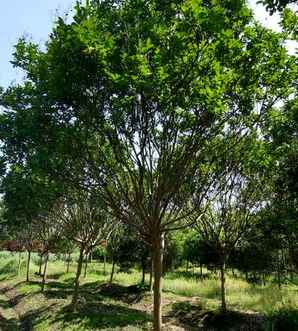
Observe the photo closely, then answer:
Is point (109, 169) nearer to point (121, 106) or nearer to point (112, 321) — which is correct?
point (121, 106)

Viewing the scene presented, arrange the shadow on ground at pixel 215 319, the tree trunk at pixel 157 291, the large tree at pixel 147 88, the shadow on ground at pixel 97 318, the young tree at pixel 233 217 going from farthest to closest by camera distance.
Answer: the young tree at pixel 233 217 < the shadow on ground at pixel 215 319 < the shadow on ground at pixel 97 318 < the tree trunk at pixel 157 291 < the large tree at pixel 147 88

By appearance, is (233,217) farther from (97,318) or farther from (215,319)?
(97,318)

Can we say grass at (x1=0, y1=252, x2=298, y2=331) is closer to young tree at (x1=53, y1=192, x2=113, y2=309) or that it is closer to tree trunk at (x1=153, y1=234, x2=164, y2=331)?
young tree at (x1=53, y1=192, x2=113, y2=309)

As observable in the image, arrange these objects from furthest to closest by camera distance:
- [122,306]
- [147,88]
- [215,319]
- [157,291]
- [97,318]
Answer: [122,306] → [215,319] → [97,318] → [157,291] → [147,88]

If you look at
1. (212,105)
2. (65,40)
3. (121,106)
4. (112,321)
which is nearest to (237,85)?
(212,105)

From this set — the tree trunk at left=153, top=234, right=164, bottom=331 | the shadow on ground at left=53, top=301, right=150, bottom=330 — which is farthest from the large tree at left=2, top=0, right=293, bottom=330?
the shadow on ground at left=53, top=301, right=150, bottom=330

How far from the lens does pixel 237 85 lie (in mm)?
10992

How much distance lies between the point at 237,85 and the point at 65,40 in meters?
4.52

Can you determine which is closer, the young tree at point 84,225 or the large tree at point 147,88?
the large tree at point 147,88

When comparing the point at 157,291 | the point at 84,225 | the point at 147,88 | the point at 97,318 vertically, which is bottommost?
the point at 97,318

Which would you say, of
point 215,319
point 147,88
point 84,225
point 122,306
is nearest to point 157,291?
point 147,88

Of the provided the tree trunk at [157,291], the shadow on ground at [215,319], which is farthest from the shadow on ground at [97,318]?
the tree trunk at [157,291]

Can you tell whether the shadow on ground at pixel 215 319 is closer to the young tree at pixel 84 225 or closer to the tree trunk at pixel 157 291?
the young tree at pixel 84 225

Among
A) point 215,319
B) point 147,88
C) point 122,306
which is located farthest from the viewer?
point 122,306
